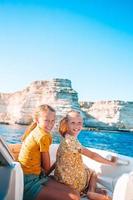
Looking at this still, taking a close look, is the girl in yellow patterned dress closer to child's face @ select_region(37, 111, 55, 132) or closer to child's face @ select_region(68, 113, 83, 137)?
child's face @ select_region(68, 113, 83, 137)

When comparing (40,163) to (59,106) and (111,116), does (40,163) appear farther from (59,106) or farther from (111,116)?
(111,116)

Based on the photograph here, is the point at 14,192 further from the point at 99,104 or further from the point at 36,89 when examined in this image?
the point at 99,104

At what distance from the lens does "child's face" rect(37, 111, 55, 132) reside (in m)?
3.00

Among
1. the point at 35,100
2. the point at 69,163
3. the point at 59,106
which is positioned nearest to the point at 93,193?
the point at 69,163

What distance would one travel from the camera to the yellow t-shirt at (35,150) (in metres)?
2.89

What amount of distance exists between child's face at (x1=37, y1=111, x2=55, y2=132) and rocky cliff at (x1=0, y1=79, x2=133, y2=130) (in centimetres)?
8881

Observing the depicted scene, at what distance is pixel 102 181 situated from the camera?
154 inches

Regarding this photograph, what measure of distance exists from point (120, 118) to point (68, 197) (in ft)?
352

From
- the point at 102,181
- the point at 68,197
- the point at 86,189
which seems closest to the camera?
the point at 68,197

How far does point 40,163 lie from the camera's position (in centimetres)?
298

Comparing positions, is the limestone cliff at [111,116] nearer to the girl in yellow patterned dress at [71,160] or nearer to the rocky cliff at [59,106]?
the rocky cliff at [59,106]

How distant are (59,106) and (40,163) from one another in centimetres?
9541

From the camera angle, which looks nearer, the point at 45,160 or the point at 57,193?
the point at 57,193

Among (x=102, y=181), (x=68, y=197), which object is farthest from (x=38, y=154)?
(x=102, y=181)
